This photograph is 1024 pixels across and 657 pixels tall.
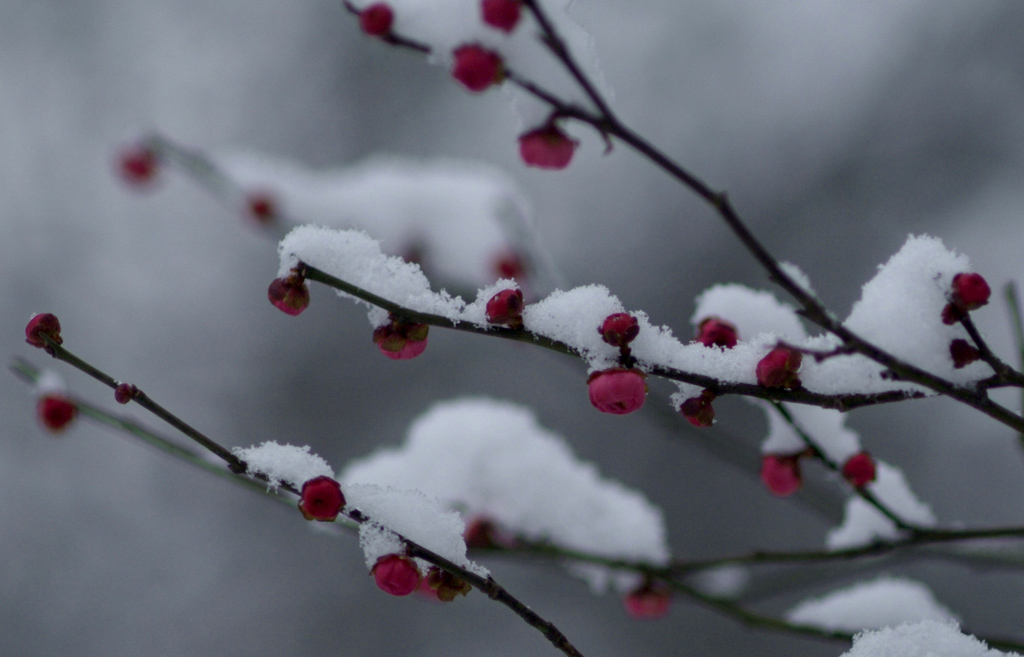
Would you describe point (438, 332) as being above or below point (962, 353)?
above

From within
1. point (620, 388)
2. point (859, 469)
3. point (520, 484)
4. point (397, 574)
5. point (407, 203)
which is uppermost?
point (407, 203)

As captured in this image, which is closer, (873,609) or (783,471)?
(783,471)

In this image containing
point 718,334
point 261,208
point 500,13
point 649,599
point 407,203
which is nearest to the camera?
point 500,13

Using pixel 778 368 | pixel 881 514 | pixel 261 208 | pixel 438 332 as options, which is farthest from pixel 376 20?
pixel 438 332

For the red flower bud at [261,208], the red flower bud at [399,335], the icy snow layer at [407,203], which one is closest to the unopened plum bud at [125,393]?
the red flower bud at [399,335]

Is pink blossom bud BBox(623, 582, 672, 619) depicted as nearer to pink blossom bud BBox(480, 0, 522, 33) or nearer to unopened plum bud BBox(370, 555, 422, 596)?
unopened plum bud BBox(370, 555, 422, 596)

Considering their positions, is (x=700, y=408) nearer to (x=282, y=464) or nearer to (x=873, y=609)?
(x=282, y=464)

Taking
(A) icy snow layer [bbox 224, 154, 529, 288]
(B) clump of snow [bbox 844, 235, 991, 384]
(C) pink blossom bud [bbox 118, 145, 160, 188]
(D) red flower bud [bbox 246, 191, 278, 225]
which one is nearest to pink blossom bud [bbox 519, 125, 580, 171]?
(B) clump of snow [bbox 844, 235, 991, 384]

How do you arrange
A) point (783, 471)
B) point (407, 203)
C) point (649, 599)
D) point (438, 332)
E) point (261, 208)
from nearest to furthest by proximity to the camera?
1. point (783, 471)
2. point (649, 599)
3. point (261, 208)
4. point (407, 203)
5. point (438, 332)
